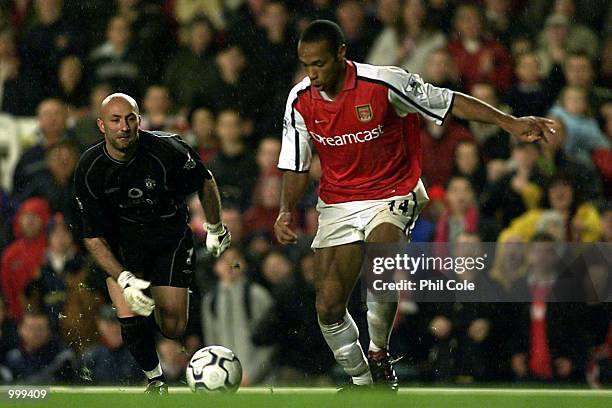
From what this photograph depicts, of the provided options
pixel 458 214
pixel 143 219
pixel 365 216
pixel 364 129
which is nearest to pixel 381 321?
pixel 365 216

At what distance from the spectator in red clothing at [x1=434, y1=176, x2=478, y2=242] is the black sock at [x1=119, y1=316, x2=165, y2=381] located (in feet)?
9.15

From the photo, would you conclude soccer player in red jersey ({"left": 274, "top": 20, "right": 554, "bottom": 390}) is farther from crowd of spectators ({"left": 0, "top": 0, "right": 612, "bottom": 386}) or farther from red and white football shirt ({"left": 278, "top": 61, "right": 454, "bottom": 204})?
crowd of spectators ({"left": 0, "top": 0, "right": 612, "bottom": 386})

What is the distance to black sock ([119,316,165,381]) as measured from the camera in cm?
876

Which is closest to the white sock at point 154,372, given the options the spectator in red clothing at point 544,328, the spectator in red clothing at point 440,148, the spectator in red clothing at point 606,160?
the spectator in red clothing at point 544,328

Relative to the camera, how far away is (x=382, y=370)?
8516mm

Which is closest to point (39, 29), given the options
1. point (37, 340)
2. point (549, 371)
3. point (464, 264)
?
point (37, 340)

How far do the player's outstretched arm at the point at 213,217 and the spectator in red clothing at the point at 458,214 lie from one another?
235cm

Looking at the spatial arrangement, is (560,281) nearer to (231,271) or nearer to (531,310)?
(531,310)

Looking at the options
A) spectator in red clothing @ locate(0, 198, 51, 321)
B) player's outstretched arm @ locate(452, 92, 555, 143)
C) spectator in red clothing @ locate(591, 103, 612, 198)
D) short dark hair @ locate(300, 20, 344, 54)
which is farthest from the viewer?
spectator in red clothing @ locate(0, 198, 51, 321)

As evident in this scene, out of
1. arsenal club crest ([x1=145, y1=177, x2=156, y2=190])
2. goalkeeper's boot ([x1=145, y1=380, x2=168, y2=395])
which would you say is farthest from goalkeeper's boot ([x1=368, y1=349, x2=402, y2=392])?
arsenal club crest ([x1=145, y1=177, x2=156, y2=190])

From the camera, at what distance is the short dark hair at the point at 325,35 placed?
8.05 m

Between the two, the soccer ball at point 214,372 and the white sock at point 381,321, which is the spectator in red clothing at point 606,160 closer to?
the white sock at point 381,321

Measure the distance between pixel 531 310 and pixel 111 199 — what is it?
11.1 feet

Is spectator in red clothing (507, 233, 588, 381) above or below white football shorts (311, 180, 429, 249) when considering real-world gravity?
below
